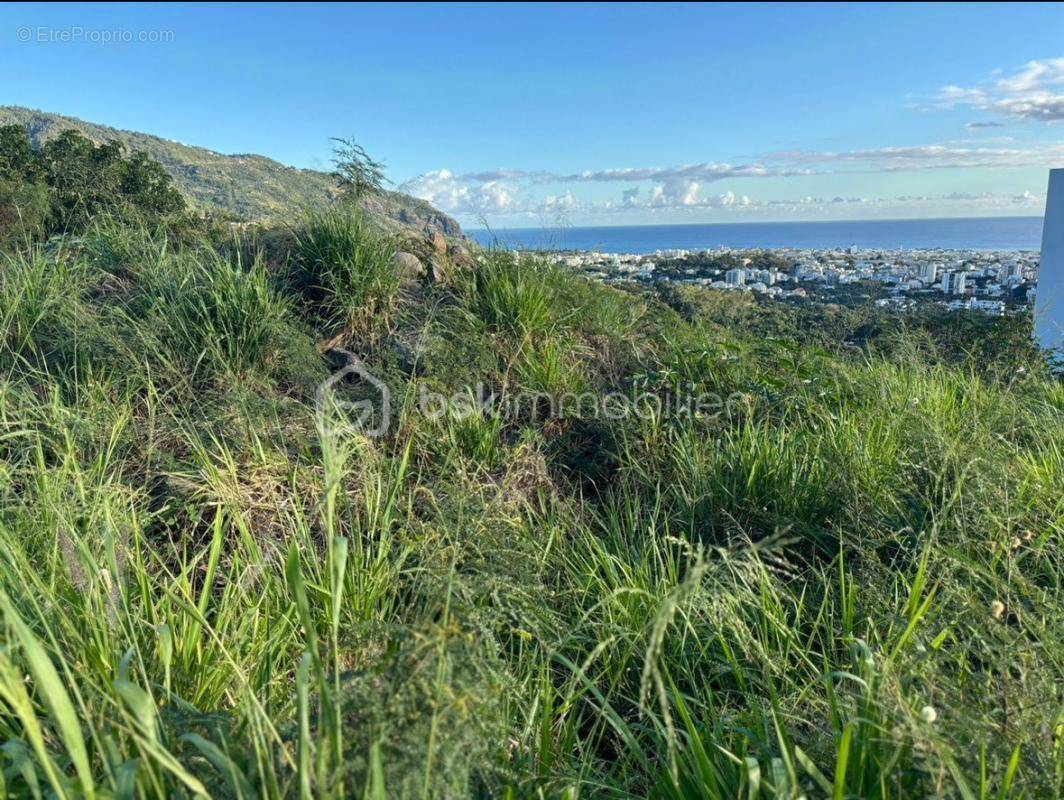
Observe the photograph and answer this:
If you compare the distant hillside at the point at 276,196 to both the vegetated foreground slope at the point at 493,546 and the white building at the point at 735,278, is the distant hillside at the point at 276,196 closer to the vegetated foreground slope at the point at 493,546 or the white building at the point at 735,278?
the vegetated foreground slope at the point at 493,546

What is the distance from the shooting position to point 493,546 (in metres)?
2.22

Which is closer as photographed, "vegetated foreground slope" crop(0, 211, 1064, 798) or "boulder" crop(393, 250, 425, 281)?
"vegetated foreground slope" crop(0, 211, 1064, 798)

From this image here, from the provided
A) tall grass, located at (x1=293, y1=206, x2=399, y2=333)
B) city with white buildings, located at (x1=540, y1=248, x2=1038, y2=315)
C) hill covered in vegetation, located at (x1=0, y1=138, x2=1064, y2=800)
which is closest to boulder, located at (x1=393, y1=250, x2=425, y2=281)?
hill covered in vegetation, located at (x1=0, y1=138, x2=1064, y2=800)

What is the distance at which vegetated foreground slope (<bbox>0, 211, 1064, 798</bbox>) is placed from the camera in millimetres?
1257

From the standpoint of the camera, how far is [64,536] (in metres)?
1.91

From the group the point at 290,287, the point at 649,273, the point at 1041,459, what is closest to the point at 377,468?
the point at 290,287

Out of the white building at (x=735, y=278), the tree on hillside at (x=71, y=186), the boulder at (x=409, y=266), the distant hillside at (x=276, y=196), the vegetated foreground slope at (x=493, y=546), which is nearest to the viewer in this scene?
the vegetated foreground slope at (x=493, y=546)

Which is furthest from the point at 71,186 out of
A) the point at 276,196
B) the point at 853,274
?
the point at 853,274

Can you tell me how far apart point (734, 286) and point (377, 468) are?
9.23 meters

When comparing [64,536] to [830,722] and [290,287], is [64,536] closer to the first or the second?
[830,722]

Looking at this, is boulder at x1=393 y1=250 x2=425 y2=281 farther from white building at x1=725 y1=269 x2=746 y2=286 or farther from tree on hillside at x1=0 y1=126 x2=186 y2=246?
white building at x1=725 y1=269 x2=746 y2=286

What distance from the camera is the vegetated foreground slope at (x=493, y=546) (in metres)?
1.26

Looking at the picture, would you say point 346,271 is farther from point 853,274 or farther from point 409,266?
point 853,274

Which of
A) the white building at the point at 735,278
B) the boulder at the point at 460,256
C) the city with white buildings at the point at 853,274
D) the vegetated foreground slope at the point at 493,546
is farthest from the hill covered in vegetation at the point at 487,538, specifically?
the white building at the point at 735,278
